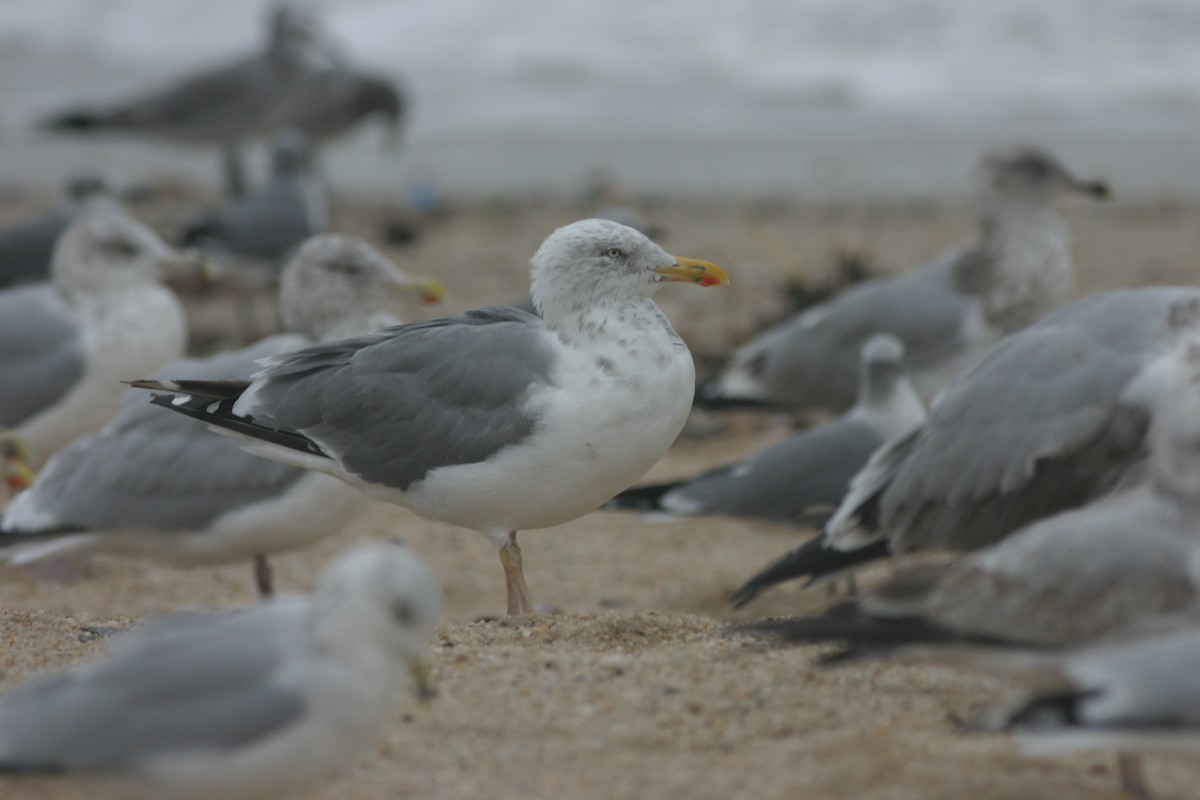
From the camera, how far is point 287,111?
13.4 meters

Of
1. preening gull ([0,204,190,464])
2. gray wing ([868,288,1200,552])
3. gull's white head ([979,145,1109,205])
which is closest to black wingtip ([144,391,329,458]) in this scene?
gray wing ([868,288,1200,552])

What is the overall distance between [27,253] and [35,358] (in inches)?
111

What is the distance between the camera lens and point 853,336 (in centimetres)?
691

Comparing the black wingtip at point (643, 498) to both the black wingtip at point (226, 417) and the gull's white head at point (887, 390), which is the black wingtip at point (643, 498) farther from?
the black wingtip at point (226, 417)

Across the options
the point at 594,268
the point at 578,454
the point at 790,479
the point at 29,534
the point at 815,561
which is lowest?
the point at 790,479

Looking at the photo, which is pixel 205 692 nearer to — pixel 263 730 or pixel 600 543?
pixel 263 730

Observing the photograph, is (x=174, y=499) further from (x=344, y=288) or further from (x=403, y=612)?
(x=403, y=612)

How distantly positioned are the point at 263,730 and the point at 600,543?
3.92m

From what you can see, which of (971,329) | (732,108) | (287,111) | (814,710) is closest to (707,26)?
(732,108)

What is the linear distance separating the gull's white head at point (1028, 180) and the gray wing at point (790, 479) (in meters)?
1.61

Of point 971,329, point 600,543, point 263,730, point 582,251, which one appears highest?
point 582,251

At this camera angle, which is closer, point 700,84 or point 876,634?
point 876,634

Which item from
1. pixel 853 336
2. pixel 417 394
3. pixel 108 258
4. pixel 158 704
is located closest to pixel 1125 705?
pixel 158 704

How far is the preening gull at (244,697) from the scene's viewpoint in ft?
8.10
